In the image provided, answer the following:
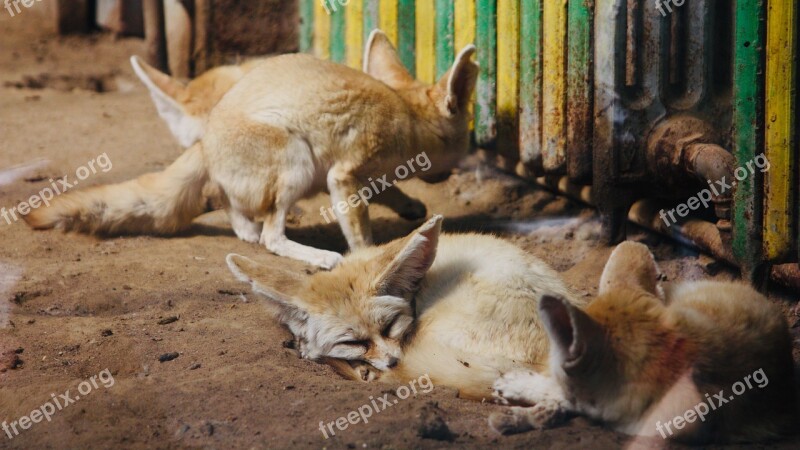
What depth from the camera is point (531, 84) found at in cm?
555

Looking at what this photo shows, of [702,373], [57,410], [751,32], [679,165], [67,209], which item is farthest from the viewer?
[67,209]

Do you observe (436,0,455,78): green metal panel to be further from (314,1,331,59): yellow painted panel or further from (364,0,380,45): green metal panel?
(314,1,331,59): yellow painted panel

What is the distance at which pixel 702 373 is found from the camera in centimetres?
287

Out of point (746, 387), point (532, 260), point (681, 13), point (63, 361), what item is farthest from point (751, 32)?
point (63, 361)

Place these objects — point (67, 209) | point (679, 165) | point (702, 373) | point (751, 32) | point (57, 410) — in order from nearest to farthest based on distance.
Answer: point (702, 373) → point (57, 410) → point (751, 32) → point (679, 165) → point (67, 209)

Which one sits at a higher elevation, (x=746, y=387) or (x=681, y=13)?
(x=681, y=13)

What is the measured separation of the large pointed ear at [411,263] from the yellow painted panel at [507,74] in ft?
7.52

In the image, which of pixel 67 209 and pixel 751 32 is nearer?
pixel 751 32

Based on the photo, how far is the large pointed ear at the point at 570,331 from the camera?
2760 mm

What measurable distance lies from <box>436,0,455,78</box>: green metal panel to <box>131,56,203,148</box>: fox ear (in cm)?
183

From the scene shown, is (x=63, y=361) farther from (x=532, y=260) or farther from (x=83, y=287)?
(x=532, y=260)

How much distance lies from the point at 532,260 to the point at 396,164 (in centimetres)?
201

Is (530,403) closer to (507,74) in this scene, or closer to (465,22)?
(507,74)

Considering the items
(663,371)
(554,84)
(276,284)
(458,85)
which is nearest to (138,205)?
(458,85)
